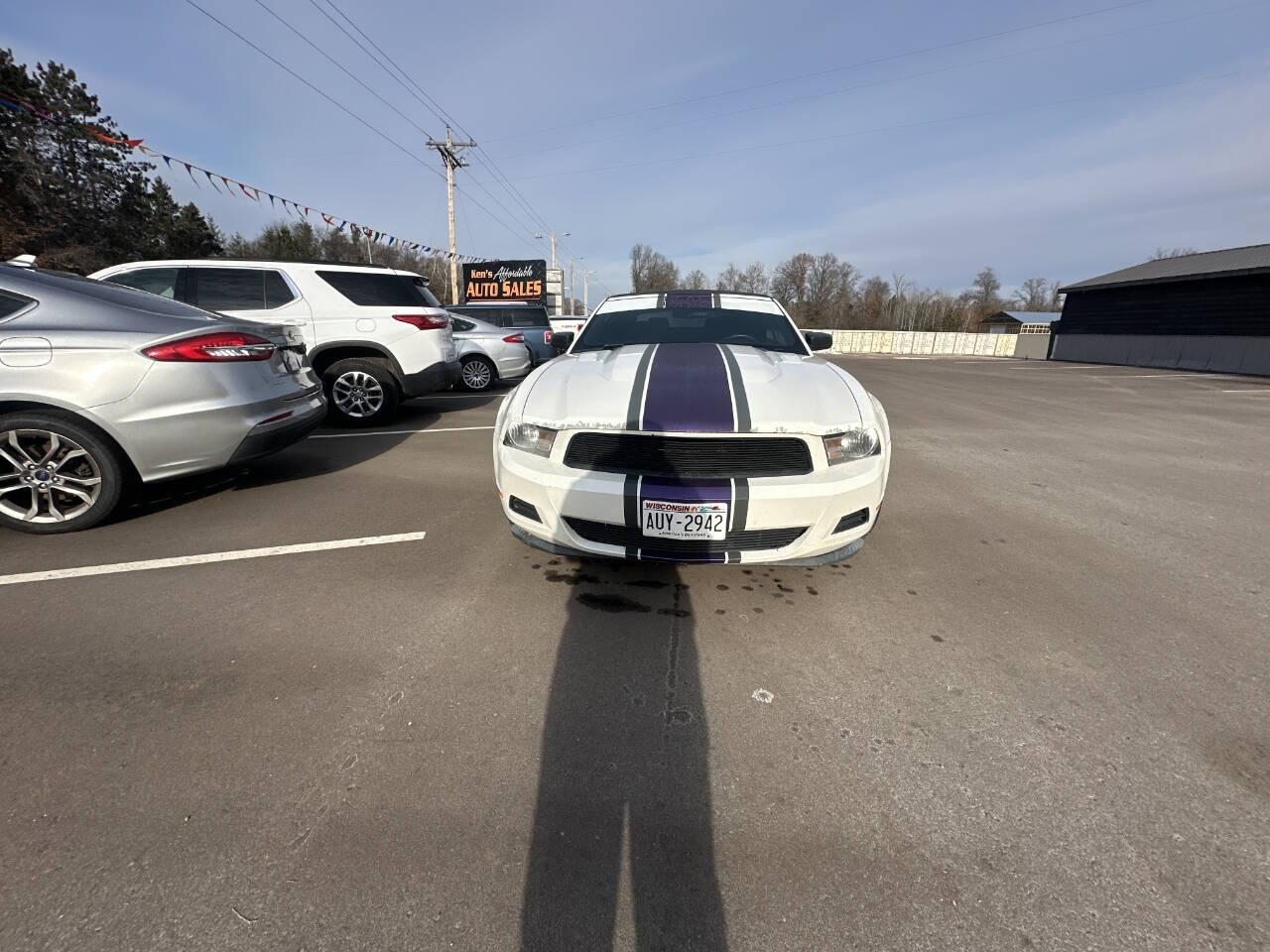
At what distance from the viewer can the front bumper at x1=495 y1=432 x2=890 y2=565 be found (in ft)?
7.34

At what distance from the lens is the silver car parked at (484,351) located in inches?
378

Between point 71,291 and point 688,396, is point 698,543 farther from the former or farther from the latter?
point 71,291

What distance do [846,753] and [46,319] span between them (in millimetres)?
4652

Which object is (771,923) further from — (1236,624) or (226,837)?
(1236,624)

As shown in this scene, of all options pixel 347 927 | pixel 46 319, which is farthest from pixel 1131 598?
pixel 46 319

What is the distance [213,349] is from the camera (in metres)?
3.40

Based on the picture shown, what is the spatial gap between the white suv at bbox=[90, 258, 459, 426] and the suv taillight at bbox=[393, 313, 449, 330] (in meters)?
0.01

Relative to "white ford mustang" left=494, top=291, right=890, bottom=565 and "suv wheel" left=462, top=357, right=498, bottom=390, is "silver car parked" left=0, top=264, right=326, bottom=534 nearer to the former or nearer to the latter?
"white ford mustang" left=494, top=291, right=890, bottom=565

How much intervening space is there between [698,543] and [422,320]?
521 centimetres

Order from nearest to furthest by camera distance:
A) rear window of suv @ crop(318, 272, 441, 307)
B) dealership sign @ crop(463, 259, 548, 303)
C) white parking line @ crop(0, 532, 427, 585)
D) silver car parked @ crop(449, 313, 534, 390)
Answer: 1. white parking line @ crop(0, 532, 427, 585)
2. rear window of suv @ crop(318, 272, 441, 307)
3. silver car parked @ crop(449, 313, 534, 390)
4. dealership sign @ crop(463, 259, 548, 303)

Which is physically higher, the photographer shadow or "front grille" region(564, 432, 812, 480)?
"front grille" region(564, 432, 812, 480)

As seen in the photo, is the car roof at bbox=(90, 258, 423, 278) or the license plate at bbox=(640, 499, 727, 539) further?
the car roof at bbox=(90, 258, 423, 278)

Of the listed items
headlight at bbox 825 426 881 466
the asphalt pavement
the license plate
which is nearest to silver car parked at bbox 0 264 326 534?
the asphalt pavement

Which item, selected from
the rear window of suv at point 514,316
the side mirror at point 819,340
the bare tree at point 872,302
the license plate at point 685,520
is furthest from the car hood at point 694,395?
the bare tree at point 872,302
